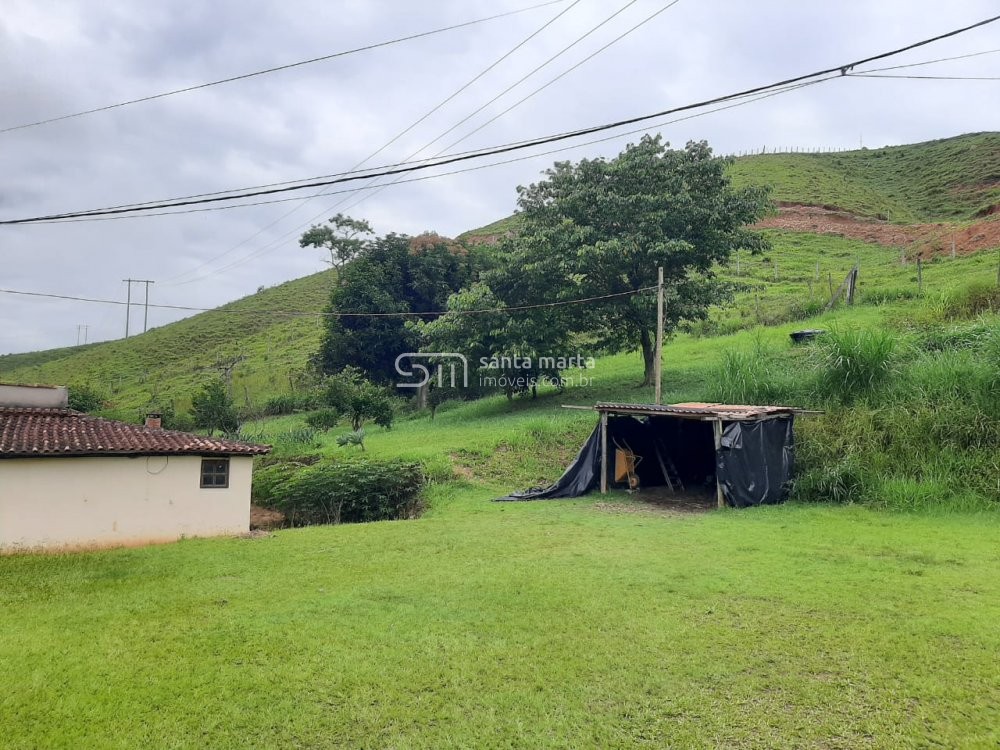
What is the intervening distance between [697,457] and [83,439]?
1176 cm

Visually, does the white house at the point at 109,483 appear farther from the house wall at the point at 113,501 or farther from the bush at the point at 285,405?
the bush at the point at 285,405

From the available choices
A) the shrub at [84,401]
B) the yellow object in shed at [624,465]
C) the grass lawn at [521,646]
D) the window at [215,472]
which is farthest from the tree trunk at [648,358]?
the shrub at [84,401]

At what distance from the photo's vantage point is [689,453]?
14344 mm

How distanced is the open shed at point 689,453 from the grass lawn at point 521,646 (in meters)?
2.92

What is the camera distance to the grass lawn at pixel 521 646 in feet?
12.3

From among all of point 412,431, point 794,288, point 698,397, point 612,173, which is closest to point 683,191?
point 612,173

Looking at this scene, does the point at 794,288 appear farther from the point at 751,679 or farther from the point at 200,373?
the point at 200,373

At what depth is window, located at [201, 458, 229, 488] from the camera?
36.6ft

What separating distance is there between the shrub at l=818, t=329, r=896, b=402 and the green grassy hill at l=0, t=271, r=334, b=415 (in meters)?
26.2

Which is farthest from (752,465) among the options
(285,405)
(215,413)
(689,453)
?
(285,405)

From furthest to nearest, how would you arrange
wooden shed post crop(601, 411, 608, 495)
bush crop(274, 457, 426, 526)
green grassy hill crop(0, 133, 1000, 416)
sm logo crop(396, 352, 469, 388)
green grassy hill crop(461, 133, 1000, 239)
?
1. green grassy hill crop(461, 133, 1000, 239)
2. green grassy hill crop(0, 133, 1000, 416)
3. sm logo crop(396, 352, 469, 388)
4. bush crop(274, 457, 426, 526)
5. wooden shed post crop(601, 411, 608, 495)

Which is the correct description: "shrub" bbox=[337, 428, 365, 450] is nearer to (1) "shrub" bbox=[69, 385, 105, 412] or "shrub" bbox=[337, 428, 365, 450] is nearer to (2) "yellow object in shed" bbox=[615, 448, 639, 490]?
(2) "yellow object in shed" bbox=[615, 448, 639, 490]

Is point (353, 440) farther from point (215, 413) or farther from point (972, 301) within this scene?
Answer: point (972, 301)

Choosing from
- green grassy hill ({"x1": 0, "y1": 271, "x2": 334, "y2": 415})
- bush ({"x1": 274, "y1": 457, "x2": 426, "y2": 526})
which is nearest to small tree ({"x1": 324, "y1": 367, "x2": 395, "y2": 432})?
bush ({"x1": 274, "y1": 457, "x2": 426, "y2": 526})
